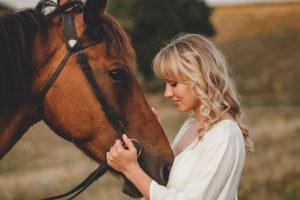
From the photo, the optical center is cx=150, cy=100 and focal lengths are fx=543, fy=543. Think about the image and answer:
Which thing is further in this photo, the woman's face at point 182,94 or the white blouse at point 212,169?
the woman's face at point 182,94

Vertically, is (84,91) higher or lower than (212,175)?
higher

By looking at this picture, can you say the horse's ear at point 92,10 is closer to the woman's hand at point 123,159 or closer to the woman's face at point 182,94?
the woman's face at point 182,94

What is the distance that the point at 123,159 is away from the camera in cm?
329

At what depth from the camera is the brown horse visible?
3.52 metres

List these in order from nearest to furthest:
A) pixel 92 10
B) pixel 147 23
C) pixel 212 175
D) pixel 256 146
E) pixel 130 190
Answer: pixel 212 175 → pixel 92 10 → pixel 130 190 → pixel 256 146 → pixel 147 23

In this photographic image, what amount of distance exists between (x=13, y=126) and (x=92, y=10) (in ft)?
3.01

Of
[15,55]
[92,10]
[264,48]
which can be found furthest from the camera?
[264,48]

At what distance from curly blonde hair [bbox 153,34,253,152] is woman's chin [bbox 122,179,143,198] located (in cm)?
70

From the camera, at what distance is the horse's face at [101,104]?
11.6 feet

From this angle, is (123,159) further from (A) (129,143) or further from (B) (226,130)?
(B) (226,130)

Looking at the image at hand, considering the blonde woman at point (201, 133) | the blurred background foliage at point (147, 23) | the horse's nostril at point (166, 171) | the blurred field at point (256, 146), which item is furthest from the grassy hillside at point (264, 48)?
the blonde woman at point (201, 133)

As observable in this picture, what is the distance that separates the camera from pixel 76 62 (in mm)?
3543

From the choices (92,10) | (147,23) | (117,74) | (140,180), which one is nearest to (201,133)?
(140,180)

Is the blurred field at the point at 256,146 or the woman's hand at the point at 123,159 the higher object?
the woman's hand at the point at 123,159
